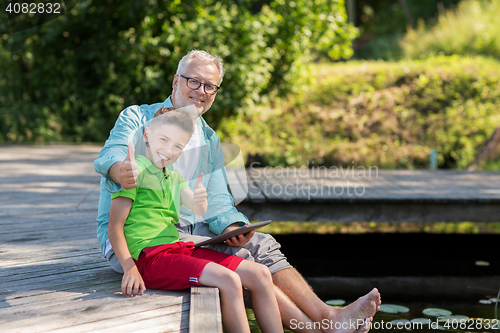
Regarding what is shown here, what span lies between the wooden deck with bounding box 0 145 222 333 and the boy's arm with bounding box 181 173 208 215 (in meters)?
0.36

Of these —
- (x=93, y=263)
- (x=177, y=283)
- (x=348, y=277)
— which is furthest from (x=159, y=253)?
(x=348, y=277)

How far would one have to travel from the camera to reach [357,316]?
7.16 feet

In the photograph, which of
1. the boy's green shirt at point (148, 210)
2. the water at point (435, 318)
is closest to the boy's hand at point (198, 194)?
the boy's green shirt at point (148, 210)

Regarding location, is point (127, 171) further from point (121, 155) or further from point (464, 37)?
point (464, 37)

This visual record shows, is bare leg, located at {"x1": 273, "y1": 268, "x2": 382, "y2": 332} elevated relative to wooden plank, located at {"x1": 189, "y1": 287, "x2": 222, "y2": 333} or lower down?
lower down

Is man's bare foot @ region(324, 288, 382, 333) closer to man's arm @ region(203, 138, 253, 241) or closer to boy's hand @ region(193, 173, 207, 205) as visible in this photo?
man's arm @ region(203, 138, 253, 241)

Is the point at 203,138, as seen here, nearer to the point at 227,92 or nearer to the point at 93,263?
the point at 93,263

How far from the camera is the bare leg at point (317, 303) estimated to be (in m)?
2.17

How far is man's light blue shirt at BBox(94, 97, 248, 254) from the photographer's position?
2.22m

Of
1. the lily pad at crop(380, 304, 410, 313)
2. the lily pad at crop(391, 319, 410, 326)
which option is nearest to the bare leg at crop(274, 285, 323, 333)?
the lily pad at crop(391, 319, 410, 326)

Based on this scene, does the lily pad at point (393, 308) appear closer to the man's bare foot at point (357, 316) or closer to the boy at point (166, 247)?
the man's bare foot at point (357, 316)

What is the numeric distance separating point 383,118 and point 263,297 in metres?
7.38

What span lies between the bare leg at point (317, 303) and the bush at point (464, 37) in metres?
10.3

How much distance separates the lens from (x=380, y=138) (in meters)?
8.55
